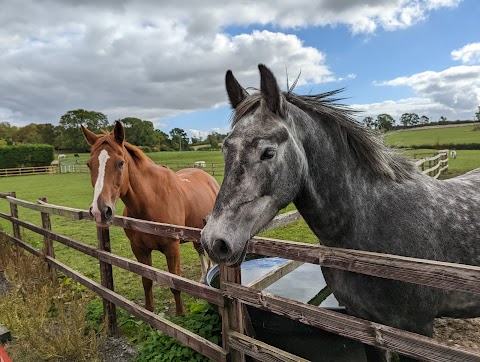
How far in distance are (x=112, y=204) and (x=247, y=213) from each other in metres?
2.41

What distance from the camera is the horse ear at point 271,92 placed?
→ 169 centimetres

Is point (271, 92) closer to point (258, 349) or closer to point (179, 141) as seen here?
point (258, 349)

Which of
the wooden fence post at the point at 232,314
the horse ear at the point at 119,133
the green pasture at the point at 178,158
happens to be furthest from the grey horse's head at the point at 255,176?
the green pasture at the point at 178,158

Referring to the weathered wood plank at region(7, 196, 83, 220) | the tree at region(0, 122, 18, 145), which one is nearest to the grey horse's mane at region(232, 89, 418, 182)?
the weathered wood plank at region(7, 196, 83, 220)

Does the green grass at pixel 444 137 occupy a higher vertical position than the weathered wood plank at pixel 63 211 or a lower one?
higher

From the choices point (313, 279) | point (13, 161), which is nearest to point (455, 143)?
point (313, 279)

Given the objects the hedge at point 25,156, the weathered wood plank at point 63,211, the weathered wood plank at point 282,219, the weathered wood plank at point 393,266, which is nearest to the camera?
the weathered wood plank at point 393,266

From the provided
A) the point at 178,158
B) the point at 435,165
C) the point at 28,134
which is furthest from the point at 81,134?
the point at 435,165

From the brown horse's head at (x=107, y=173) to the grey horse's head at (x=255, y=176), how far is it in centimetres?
221

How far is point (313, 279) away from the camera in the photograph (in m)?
4.11

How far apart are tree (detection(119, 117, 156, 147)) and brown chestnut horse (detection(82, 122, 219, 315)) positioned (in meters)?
38.0

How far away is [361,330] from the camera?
71.9 inches

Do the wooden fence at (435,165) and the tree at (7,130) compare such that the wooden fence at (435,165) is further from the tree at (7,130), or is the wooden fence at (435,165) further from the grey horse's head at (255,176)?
the tree at (7,130)

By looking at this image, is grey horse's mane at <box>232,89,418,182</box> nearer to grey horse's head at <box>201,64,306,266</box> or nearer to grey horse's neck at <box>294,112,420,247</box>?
grey horse's neck at <box>294,112,420,247</box>
